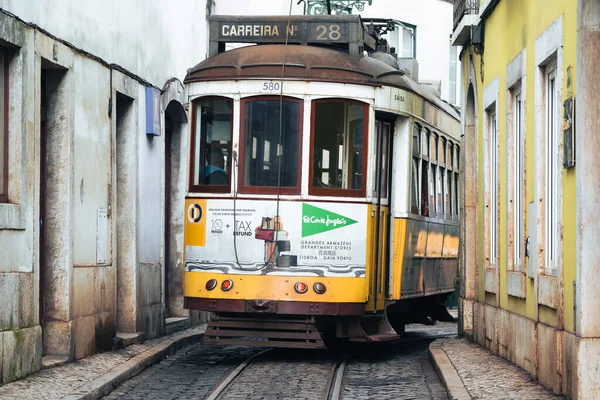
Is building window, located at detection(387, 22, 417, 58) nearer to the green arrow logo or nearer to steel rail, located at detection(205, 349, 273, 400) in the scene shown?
steel rail, located at detection(205, 349, 273, 400)

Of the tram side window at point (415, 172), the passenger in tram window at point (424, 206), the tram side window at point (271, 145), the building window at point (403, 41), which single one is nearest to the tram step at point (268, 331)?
the tram side window at point (271, 145)

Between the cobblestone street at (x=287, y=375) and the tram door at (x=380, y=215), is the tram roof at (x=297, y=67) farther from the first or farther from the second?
the cobblestone street at (x=287, y=375)

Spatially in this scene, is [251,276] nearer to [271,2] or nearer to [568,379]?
[568,379]

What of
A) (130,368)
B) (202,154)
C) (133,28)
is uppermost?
(133,28)

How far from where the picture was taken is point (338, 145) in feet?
43.5

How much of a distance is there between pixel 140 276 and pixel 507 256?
5.06 m

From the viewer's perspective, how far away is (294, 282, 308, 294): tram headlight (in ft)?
42.5

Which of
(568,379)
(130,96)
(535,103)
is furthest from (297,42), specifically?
(568,379)

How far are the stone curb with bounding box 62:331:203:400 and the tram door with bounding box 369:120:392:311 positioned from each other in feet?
8.44

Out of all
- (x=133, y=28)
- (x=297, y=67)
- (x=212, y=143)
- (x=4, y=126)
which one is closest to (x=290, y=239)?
(x=212, y=143)

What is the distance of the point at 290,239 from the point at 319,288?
60 cm

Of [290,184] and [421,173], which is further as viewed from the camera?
[421,173]

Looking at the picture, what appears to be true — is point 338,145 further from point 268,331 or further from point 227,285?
point 268,331

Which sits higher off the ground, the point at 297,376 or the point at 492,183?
the point at 492,183
